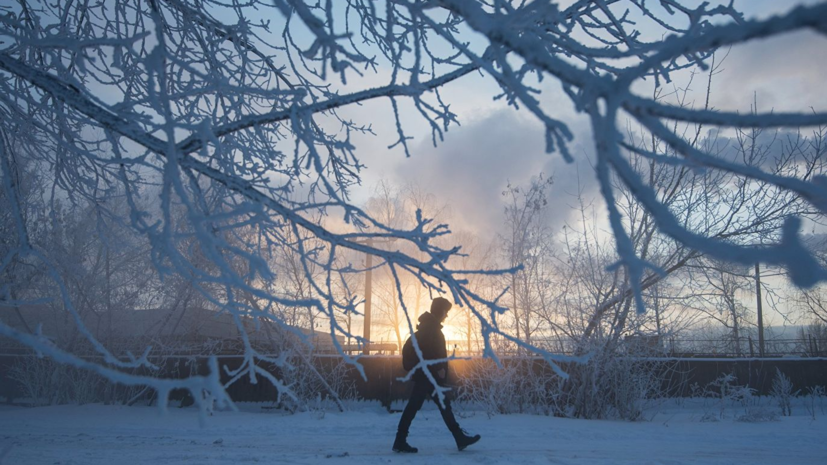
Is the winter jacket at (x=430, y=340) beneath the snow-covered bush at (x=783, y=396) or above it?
above

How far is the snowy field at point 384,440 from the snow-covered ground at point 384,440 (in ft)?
0.04

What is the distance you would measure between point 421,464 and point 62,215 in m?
10.8

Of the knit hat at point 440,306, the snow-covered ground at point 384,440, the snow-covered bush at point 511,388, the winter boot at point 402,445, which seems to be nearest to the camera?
the knit hat at point 440,306

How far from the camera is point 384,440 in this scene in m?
6.58

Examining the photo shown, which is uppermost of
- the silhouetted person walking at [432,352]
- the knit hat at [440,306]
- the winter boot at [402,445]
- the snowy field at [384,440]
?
the knit hat at [440,306]

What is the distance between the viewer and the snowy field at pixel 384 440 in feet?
17.6

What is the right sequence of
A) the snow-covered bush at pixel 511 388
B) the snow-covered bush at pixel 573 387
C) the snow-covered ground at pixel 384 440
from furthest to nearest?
1. the snow-covered bush at pixel 511 388
2. the snow-covered bush at pixel 573 387
3. the snow-covered ground at pixel 384 440

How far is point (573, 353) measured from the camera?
8867 mm

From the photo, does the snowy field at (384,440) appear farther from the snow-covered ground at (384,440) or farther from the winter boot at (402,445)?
the winter boot at (402,445)

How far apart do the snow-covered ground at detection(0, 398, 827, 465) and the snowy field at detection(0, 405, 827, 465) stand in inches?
0.5

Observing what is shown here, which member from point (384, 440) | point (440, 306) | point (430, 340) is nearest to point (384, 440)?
point (384, 440)

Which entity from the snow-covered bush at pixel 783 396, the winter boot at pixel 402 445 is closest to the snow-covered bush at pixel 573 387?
the snow-covered bush at pixel 783 396

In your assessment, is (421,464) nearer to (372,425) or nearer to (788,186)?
(372,425)

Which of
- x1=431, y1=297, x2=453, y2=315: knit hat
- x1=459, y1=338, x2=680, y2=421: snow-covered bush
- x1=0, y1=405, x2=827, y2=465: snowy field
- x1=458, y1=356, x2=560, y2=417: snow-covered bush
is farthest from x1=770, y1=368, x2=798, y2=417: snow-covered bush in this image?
x1=431, y1=297, x2=453, y2=315: knit hat
